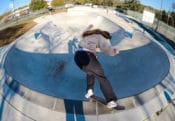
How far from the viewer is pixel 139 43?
799 inches

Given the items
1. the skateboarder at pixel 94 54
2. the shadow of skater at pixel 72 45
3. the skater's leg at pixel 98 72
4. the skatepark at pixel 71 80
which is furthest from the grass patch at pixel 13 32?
the skater's leg at pixel 98 72

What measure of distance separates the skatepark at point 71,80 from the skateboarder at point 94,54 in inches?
234

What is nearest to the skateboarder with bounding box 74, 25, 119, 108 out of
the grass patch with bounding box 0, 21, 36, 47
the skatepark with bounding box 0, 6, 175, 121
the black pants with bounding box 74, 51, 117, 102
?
the black pants with bounding box 74, 51, 117, 102

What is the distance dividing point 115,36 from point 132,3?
4510 centimetres

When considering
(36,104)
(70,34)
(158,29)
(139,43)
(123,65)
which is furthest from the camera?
(158,29)

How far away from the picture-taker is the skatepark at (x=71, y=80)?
40.4ft

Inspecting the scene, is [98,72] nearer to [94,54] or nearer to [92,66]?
[92,66]

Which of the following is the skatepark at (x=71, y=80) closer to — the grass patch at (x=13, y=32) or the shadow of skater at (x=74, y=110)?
the shadow of skater at (x=74, y=110)

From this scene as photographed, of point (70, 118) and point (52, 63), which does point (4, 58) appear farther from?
point (70, 118)

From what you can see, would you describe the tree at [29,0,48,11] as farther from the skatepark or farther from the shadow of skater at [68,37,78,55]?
the shadow of skater at [68,37,78,55]

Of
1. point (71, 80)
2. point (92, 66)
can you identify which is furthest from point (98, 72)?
point (71, 80)

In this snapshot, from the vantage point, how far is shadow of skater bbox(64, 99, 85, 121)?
1175 cm

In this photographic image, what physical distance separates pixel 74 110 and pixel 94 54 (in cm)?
648

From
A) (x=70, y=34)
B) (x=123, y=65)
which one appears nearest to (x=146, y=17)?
(x=70, y=34)
